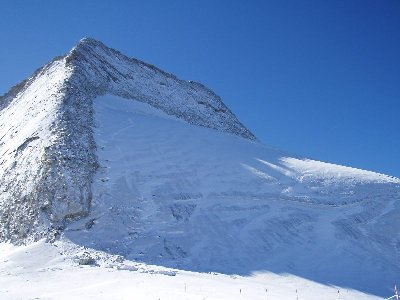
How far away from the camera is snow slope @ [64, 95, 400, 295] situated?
17.8 metres

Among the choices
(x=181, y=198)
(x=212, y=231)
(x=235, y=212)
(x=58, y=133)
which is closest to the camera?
(x=212, y=231)

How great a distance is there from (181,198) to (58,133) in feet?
23.2

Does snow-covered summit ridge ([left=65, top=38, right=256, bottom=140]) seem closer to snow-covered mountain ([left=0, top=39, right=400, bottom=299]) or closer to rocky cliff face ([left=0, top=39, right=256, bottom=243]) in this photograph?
rocky cliff face ([left=0, top=39, right=256, bottom=243])

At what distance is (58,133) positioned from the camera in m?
23.1

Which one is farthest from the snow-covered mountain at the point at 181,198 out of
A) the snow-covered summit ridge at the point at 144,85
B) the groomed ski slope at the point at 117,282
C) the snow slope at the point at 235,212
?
the snow-covered summit ridge at the point at 144,85

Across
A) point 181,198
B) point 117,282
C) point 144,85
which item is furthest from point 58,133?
point 144,85

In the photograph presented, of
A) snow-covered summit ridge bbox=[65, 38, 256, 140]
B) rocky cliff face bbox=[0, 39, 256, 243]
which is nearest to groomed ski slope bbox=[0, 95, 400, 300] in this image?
rocky cliff face bbox=[0, 39, 256, 243]

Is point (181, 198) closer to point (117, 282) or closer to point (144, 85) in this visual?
point (117, 282)

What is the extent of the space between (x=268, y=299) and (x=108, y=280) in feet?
16.3

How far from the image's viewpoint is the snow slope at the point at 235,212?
58.3 ft

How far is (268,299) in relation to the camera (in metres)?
12.4

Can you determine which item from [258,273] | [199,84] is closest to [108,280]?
[258,273]

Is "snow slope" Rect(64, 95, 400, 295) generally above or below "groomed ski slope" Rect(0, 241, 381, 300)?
above

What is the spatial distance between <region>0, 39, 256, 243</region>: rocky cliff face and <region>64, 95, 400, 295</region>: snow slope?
100cm
